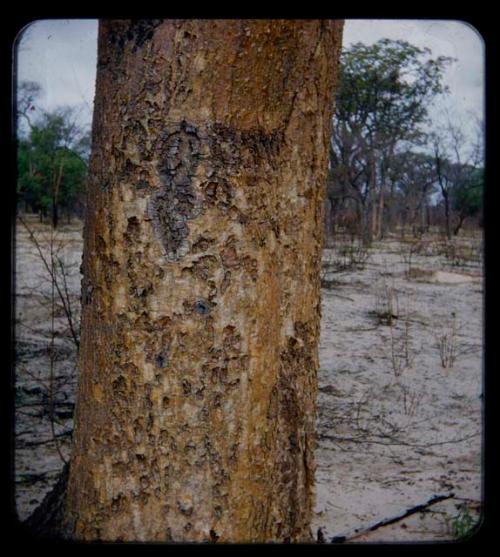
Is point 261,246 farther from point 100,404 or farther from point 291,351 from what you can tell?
point 100,404

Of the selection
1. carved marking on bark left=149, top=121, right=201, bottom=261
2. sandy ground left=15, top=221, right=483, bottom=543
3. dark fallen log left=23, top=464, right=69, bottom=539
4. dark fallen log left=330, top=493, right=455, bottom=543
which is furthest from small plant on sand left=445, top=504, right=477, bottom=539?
carved marking on bark left=149, top=121, right=201, bottom=261

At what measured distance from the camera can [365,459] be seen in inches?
97.1

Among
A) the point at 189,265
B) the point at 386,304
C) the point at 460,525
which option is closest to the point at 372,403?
the point at 460,525

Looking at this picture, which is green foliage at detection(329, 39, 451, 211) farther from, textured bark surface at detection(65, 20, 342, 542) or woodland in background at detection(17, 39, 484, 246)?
textured bark surface at detection(65, 20, 342, 542)

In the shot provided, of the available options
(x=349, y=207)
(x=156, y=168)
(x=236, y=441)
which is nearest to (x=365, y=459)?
(x=236, y=441)

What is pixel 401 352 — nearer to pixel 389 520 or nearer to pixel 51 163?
pixel 389 520

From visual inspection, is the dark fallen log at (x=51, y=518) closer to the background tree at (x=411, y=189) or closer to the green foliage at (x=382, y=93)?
the green foliage at (x=382, y=93)

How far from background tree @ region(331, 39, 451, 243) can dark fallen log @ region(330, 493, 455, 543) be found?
3617mm

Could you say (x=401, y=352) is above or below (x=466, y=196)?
below

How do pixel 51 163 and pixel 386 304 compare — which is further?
pixel 386 304

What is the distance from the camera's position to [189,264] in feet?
3.44

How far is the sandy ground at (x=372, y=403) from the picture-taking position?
2092 mm

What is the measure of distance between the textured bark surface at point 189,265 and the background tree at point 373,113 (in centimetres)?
413

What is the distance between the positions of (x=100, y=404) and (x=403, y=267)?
5047 mm
